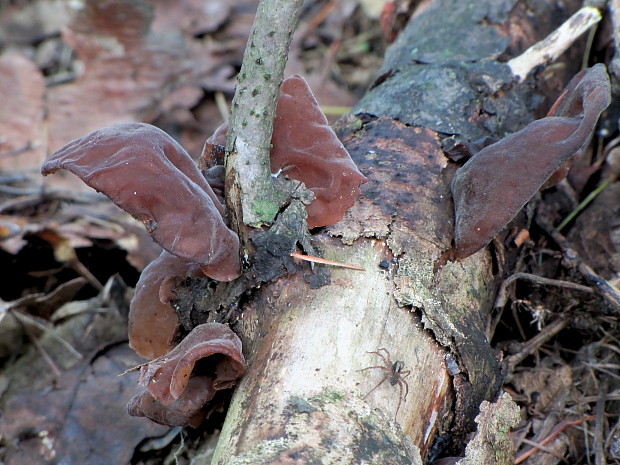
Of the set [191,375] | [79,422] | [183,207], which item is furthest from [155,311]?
[79,422]

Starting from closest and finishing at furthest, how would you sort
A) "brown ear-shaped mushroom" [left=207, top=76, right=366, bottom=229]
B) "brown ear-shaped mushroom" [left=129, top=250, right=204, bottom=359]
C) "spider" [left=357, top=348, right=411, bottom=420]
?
"spider" [left=357, top=348, right=411, bottom=420], "brown ear-shaped mushroom" [left=207, top=76, right=366, bottom=229], "brown ear-shaped mushroom" [left=129, top=250, right=204, bottom=359]

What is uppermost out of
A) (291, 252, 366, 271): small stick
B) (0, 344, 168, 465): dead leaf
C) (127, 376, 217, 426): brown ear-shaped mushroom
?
(291, 252, 366, 271): small stick

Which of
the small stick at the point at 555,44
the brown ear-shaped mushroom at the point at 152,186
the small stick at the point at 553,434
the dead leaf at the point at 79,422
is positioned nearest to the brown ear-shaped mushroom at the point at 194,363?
the brown ear-shaped mushroom at the point at 152,186

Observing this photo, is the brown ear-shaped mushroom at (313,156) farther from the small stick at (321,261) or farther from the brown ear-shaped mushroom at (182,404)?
the brown ear-shaped mushroom at (182,404)

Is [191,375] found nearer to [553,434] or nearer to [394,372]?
[394,372]

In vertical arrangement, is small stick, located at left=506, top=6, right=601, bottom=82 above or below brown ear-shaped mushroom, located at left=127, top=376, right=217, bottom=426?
above

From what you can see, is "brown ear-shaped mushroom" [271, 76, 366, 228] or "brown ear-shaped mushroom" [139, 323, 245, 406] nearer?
"brown ear-shaped mushroom" [139, 323, 245, 406]

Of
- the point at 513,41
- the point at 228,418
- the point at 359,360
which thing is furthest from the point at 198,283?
the point at 513,41

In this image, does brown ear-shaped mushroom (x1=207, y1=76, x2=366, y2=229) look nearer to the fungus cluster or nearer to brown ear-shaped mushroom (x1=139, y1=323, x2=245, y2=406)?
the fungus cluster

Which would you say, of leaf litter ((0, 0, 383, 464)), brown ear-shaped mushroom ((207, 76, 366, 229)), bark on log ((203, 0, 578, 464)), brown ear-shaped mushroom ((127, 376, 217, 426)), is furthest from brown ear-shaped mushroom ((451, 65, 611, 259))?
leaf litter ((0, 0, 383, 464))
